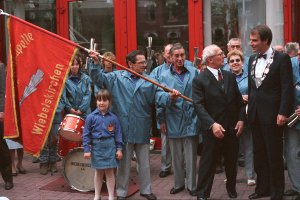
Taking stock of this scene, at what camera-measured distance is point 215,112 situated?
6824 mm

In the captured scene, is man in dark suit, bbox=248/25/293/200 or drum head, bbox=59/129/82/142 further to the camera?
drum head, bbox=59/129/82/142

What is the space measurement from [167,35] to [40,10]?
304 cm

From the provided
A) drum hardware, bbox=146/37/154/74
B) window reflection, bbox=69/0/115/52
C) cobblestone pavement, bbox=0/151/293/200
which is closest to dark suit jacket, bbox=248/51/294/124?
cobblestone pavement, bbox=0/151/293/200

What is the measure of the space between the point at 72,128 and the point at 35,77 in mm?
1013

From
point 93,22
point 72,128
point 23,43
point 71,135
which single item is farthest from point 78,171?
point 93,22

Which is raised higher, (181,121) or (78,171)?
(181,121)

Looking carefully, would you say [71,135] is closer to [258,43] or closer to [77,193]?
[77,193]

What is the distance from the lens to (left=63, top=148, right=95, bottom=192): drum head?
7684mm

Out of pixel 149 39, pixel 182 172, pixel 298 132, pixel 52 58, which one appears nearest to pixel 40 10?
pixel 149 39

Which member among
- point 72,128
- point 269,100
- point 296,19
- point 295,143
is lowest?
point 295,143

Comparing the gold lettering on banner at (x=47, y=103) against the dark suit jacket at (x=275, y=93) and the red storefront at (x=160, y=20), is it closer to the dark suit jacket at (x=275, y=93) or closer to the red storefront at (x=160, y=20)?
the dark suit jacket at (x=275, y=93)

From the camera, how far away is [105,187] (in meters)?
7.77

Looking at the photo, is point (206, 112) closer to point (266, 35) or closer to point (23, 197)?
point (266, 35)

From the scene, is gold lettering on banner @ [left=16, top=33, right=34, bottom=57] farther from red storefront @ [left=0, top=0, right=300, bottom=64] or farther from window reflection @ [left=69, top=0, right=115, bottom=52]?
window reflection @ [left=69, top=0, right=115, bottom=52]
